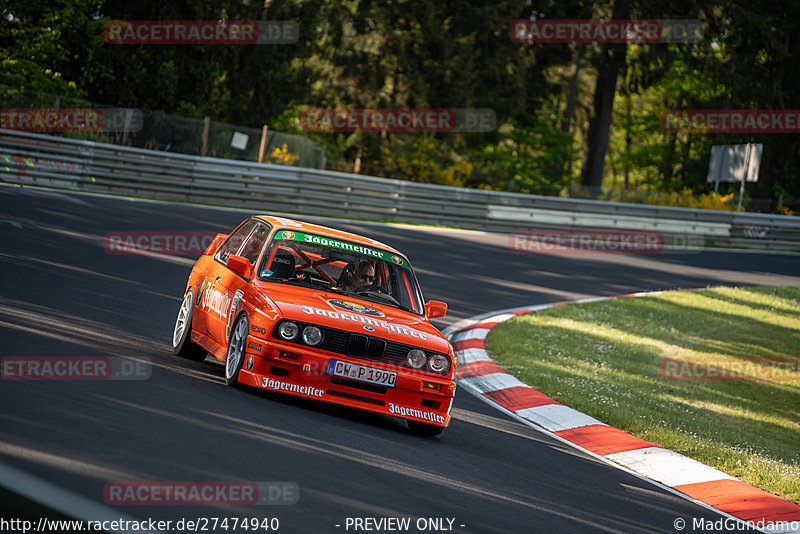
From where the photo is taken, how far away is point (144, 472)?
465 cm

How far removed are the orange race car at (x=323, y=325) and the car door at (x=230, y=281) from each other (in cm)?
2

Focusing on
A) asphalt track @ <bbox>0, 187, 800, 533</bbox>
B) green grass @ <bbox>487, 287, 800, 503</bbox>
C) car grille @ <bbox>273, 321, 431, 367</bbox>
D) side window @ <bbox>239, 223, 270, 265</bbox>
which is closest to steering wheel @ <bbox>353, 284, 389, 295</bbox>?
side window @ <bbox>239, 223, 270, 265</bbox>

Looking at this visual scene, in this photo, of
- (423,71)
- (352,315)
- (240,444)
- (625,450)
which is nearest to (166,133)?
(423,71)

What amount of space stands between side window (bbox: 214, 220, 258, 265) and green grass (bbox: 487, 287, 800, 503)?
3642 millimetres

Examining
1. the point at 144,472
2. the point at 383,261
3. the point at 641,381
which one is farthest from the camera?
the point at 641,381

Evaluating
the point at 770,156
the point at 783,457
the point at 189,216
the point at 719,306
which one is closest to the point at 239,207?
the point at 189,216

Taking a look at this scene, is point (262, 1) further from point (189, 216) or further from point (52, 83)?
point (189, 216)

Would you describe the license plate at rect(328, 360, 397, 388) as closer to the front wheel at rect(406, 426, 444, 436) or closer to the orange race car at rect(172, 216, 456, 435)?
the orange race car at rect(172, 216, 456, 435)

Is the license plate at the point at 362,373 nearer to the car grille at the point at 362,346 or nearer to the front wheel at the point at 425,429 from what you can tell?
the car grille at the point at 362,346

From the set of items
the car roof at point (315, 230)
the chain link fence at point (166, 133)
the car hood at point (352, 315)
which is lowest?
the car hood at point (352, 315)

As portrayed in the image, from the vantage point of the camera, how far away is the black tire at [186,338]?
841cm

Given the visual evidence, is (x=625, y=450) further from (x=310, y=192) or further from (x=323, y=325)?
(x=310, y=192)

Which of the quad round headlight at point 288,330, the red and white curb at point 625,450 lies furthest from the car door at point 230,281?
the red and white curb at point 625,450

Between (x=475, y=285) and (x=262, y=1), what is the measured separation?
70.9ft
